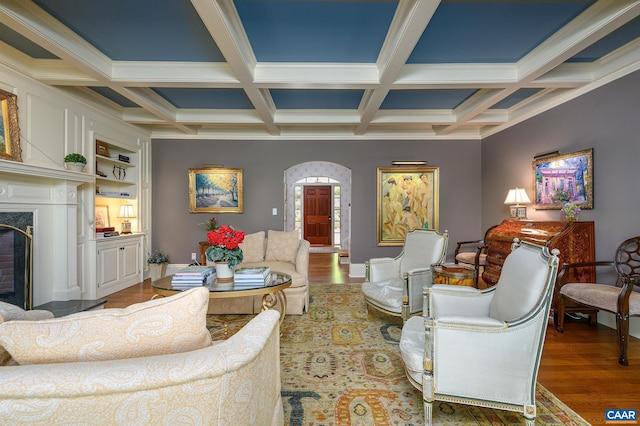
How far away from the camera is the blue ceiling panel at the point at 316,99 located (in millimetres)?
4063

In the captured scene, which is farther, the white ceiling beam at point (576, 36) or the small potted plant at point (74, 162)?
the small potted plant at point (74, 162)

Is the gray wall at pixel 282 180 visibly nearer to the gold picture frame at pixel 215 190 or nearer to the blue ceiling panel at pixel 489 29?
the gold picture frame at pixel 215 190

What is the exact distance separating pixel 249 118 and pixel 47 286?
3440 millimetres

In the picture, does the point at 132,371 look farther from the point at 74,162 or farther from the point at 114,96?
the point at 114,96

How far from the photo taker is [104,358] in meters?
0.92

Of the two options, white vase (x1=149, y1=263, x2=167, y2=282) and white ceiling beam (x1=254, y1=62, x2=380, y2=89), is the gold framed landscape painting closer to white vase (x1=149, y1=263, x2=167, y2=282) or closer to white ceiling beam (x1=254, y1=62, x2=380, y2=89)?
white ceiling beam (x1=254, y1=62, x2=380, y2=89)

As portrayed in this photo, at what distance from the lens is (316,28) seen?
8.70 ft

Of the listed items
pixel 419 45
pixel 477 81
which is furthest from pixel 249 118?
pixel 477 81

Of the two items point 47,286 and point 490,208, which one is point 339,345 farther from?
point 490,208

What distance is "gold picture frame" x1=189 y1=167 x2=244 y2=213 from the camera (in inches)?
224

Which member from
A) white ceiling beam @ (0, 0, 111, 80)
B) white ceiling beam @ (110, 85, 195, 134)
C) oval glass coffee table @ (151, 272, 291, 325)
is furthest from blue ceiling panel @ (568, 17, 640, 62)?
A: white ceiling beam @ (110, 85, 195, 134)

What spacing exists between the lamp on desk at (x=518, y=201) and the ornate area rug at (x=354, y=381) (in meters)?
2.61

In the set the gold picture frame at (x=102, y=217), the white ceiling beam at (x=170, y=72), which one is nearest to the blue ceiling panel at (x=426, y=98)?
the white ceiling beam at (x=170, y=72)

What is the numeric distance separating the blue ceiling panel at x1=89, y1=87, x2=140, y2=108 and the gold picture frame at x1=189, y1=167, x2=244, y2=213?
155cm
